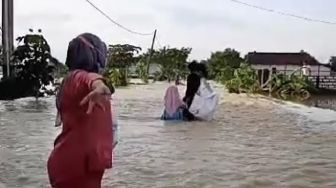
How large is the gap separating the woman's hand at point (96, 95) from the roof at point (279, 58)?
84078mm

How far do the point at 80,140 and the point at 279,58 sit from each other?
3550 inches

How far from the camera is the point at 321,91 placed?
3744 centimetres

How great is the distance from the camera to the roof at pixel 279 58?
88.1 m

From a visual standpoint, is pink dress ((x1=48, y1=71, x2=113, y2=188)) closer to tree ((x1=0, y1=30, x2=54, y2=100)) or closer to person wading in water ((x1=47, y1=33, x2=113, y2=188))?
person wading in water ((x1=47, y1=33, x2=113, y2=188))

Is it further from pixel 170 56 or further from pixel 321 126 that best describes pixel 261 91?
pixel 170 56

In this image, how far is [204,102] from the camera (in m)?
15.0

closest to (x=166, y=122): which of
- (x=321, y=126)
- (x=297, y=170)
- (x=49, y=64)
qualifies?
(x=321, y=126)

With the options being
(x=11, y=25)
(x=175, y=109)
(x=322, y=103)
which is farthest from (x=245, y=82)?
(x=175, y=109)

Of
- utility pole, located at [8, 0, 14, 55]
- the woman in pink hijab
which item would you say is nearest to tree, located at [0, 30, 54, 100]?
utility pole, located at [8, 0, 14, 55]

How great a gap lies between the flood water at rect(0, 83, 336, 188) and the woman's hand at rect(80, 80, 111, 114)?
337 cm

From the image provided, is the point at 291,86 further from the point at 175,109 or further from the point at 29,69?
the point at 175,109

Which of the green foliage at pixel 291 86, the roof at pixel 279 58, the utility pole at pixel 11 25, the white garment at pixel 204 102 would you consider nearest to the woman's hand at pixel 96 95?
the white garment at pixel 204 102

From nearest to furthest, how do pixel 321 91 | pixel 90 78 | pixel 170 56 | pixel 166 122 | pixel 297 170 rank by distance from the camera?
pixel 90 78 → pixel 297 170 → pixel 166 122 → pixel 321 91 → pixel 170 56

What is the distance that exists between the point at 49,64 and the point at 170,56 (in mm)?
40000
